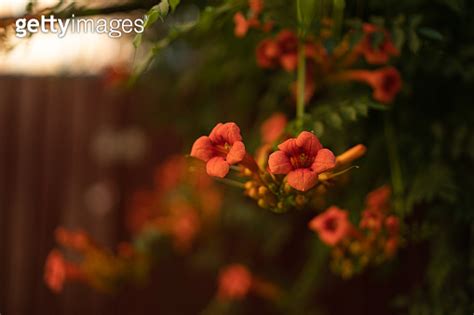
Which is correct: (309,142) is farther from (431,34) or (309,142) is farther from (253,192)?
(431,34)

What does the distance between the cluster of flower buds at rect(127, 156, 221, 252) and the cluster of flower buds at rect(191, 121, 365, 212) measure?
2.17ft

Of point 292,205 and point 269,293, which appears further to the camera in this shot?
point 269,293

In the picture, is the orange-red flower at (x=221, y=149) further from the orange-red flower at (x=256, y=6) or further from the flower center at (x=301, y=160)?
the orange-red flower at (x=256, y=6)

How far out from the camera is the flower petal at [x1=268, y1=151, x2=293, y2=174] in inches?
23.5

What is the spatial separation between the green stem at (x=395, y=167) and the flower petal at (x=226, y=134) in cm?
33

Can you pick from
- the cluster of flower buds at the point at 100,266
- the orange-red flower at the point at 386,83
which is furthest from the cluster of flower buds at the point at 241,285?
the orange-red flower at the point at 386,83

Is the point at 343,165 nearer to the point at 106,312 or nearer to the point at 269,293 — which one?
the point at 269,293

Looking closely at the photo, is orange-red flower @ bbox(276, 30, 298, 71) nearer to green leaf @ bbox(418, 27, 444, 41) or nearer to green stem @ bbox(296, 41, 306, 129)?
green stem @ bbox(296, 41, 306, 129)

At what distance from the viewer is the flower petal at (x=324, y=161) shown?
1.93 ft

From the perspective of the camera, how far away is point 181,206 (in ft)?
A: 4.76

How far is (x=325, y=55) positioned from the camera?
845mm

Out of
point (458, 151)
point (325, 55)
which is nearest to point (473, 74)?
point (458, 151)

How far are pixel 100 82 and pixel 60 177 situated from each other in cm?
41

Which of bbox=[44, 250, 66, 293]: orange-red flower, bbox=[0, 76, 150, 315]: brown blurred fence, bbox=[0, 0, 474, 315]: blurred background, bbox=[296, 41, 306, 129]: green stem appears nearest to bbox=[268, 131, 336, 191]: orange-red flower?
bbox=[296, 41, 306, 129]: green stem
